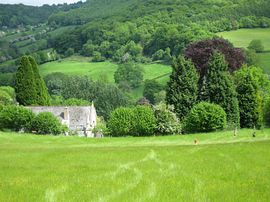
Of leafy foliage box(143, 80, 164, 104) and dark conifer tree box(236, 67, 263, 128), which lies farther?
leafy foliage box(143, 80, 164, 104)

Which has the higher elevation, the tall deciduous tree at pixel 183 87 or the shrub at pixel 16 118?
the tall deciduous tree at pixel 183 87

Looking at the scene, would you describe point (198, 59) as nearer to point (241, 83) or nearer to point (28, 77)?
point (241, 83)

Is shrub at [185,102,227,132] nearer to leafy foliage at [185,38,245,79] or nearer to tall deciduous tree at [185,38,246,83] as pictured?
tall deciduous tree at [185,38,246,83]

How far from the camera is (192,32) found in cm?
19575

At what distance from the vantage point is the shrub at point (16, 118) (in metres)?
73.6

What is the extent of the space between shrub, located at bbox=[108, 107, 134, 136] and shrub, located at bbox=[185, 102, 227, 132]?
8327mm

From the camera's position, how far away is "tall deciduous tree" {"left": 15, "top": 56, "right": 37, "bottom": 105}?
9344 centimetres

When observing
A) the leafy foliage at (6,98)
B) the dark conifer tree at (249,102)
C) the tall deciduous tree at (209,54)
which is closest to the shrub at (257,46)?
the tall deciduous tree at (209,54)

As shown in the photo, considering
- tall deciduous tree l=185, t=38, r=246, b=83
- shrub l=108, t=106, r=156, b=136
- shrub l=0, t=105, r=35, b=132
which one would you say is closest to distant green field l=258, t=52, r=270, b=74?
tall deciduous tree l=185, t=38, r=246, b=83

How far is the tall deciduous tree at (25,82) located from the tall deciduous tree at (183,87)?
97.2 ft

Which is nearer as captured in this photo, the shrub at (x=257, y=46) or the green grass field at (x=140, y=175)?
the green grass field at (x=140, y=175)

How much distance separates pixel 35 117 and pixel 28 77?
2035 cm

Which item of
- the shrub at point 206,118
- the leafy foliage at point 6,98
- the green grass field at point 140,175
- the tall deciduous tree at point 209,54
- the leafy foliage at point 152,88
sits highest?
the green grass field at point 140,175

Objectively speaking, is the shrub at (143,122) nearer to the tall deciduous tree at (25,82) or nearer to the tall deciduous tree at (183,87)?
the tall deciduous tree at (183,87)
